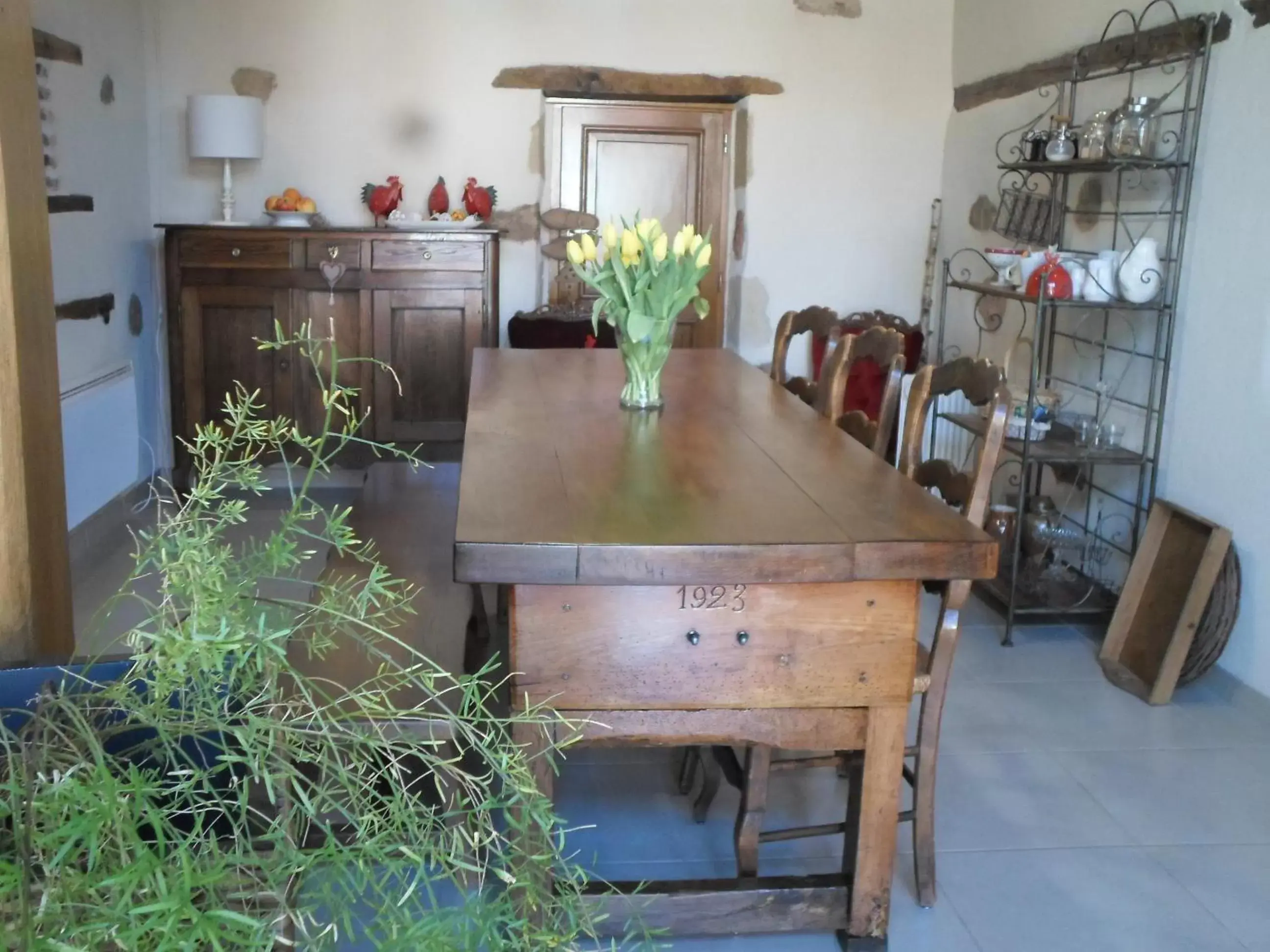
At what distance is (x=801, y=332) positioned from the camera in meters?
3.66

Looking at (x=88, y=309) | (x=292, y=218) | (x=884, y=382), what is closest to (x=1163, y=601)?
(x=884, y=382)

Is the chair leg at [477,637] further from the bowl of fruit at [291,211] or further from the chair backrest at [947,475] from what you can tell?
the bowl of fruit at [291,211]

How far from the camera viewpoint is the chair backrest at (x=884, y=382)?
271cm

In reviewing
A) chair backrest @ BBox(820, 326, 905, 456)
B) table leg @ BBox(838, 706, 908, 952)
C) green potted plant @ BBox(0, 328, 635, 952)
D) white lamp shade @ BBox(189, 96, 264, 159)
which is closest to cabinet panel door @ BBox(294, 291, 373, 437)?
white lamp shade @ BBox(189, 96, 264, 159)

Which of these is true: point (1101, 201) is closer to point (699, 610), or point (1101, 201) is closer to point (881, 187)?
point (881, 187)

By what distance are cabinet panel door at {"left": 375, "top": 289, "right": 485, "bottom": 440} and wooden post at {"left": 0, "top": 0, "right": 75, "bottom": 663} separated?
3635 mm

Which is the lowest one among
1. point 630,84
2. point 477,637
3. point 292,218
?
point 477,637

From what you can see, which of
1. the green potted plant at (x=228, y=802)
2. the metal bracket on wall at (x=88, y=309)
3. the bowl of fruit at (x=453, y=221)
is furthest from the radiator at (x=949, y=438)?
the green potted plant at (x=228, y=802)

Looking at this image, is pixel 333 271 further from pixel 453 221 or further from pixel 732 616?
pixel 732 616

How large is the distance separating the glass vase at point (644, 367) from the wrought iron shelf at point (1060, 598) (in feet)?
5.20

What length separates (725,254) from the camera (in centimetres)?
590

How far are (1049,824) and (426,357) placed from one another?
348 cm

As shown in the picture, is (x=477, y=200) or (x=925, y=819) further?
(x=477, y=200)

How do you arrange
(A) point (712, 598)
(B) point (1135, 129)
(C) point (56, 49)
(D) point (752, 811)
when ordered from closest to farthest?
1. (A) point (712, 598)
2. (D) point (752, 811)
3. (B) point (1135, 129)
4. (C) point (56, 49)
